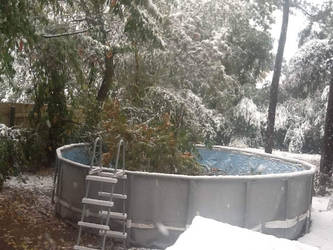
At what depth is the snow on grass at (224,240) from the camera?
2.41 meters

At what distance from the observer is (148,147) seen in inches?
339

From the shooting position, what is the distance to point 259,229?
7582 millimetres

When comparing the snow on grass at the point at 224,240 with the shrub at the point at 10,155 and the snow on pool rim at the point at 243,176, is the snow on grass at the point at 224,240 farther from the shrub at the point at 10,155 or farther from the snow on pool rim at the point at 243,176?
the shrub at the point at 10,155

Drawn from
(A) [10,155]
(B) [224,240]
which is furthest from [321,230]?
(B) [224,240]

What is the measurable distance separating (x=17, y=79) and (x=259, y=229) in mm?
9078

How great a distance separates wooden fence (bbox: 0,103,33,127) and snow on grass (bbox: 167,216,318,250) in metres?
10.8

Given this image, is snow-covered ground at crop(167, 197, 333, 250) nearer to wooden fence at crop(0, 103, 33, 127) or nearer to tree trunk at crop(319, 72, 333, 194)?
wooden fence at crop(0, 103, 33, 127)

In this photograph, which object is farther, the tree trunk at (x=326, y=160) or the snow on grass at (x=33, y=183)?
the tree trunk at (x=326, y=160)

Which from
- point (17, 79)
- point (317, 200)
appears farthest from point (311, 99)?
point (17, 79)

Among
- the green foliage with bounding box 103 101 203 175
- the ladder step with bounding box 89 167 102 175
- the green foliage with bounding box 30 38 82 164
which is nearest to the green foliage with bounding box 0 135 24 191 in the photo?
the green foliage with bounding box 30 38 82 164

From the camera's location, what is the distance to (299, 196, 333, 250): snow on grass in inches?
314

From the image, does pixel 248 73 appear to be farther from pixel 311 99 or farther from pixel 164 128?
pixel 164 128

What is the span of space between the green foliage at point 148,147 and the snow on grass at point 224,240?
586 centimetres

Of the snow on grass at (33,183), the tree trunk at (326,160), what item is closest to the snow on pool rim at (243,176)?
the snow on grass at (33,183)
